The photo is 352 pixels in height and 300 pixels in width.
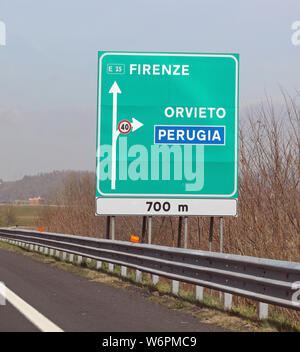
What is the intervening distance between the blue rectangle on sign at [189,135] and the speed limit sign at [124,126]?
0.65 m

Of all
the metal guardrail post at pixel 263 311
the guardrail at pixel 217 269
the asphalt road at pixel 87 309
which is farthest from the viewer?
the metal guardrail post at pixel 263 311

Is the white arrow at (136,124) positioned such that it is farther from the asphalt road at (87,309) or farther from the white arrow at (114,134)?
the asphalt road at (87,309)

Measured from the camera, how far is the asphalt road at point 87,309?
8250 mm

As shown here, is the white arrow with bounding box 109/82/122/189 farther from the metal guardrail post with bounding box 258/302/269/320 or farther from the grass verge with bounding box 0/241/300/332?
the metal guardrail post with bounding box 258/302/269/320

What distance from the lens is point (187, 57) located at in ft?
52.6

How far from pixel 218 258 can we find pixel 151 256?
3.07 meters

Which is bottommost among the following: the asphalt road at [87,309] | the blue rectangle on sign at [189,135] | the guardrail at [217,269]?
the asphalt road at [87,309]

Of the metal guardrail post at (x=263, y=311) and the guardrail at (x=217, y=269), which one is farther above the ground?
the guardrail at (x=217, y=269)

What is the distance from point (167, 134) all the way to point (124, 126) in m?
→ 1.05

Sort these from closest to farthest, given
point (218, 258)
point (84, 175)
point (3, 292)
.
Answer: point (218, 258) < point (3, 292) < point (84, 175)

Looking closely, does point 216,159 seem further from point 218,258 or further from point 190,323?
point 190,323

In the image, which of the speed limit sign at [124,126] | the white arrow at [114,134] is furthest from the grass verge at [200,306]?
the speed limit sign at [124,126]

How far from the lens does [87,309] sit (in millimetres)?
9812

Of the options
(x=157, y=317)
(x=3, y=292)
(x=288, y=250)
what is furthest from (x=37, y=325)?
(x=288, y=250)
